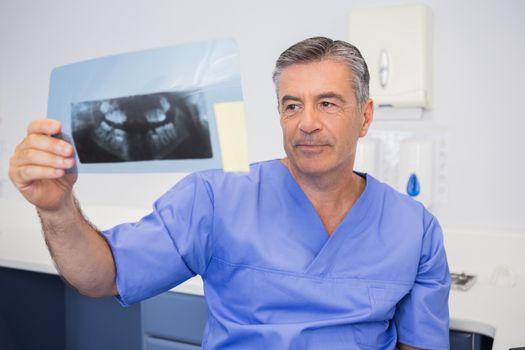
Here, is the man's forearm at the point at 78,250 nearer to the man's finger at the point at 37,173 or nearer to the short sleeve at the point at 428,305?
the man's finger at the point at 37,173

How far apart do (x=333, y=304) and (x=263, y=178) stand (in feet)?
0.95

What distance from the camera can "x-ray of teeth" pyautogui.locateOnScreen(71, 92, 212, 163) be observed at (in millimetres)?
768

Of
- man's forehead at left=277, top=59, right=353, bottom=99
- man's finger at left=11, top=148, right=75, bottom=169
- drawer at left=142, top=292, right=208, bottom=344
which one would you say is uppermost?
man's forehead at left=277, top=59, right=353, bottom=99

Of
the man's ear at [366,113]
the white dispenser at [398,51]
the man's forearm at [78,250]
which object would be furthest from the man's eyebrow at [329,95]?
the white dispenser at [398,51]

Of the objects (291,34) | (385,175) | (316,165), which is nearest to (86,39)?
(291,34)

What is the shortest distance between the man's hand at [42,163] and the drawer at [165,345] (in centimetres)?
78

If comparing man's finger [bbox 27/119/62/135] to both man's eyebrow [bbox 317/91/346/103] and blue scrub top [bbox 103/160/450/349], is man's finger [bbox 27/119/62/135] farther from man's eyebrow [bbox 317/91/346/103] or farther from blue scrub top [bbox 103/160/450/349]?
man's eyebrow [bbox 317/91/346/103]

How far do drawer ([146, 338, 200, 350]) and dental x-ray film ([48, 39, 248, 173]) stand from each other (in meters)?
0.76

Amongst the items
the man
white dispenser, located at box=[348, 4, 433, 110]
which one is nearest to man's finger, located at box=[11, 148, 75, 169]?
the man

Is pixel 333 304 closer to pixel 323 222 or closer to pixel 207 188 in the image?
pixel 323 222

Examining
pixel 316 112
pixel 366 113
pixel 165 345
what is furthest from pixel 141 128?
pixel 165 345

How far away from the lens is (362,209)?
3.60 ft

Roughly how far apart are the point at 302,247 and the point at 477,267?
2.62ft

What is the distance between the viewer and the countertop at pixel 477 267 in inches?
45.9
